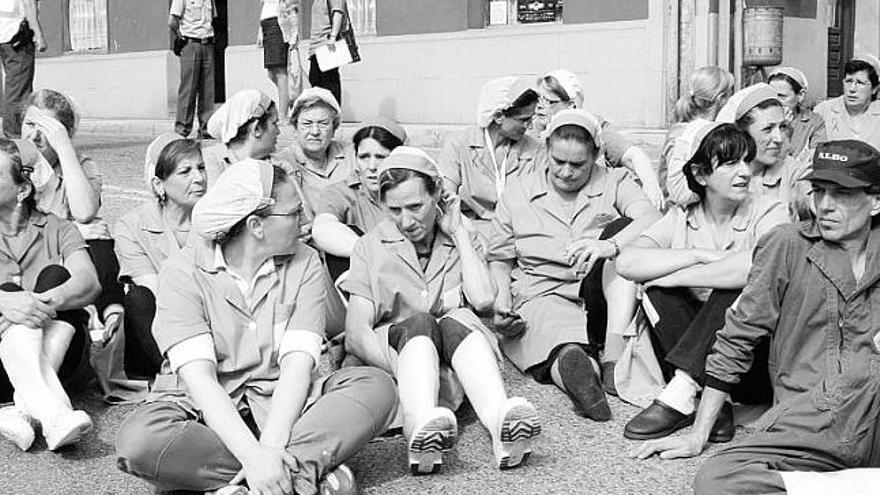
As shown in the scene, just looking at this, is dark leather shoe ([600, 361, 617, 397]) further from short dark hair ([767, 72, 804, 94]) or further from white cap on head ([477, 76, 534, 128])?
short dark hair ([767, 72, 804, 94])

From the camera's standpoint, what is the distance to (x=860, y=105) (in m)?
8.39

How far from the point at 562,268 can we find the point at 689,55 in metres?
8.44

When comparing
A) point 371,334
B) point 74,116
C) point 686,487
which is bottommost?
point 686,487

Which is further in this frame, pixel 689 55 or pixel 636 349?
pixel 689 55

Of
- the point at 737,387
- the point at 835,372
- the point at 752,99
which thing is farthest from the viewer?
the point at 752,99

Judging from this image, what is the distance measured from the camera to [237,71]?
18594 mm

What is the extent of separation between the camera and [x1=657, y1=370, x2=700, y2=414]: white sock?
188 inches

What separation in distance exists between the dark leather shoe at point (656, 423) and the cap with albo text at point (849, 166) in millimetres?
1159

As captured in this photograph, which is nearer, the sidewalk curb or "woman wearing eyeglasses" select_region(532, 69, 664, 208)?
"woman wearing eyeglasses" select_region(532, 69, 664, 208)

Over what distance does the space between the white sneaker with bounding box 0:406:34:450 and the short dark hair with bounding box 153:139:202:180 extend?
1.31 metres

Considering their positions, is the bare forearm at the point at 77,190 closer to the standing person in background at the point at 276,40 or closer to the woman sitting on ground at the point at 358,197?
the woman sitting on ground at the point at 358,197

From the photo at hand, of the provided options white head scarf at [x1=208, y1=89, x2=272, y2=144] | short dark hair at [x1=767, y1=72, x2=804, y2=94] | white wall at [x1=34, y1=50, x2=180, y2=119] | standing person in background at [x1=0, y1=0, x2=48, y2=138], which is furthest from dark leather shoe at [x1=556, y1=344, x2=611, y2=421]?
white wall at [x1=34, y1=50, x2=180, y2=119]

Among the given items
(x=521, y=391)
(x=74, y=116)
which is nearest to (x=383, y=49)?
(x=74, y=116)

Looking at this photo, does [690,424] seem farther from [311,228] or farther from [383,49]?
[383,49]
